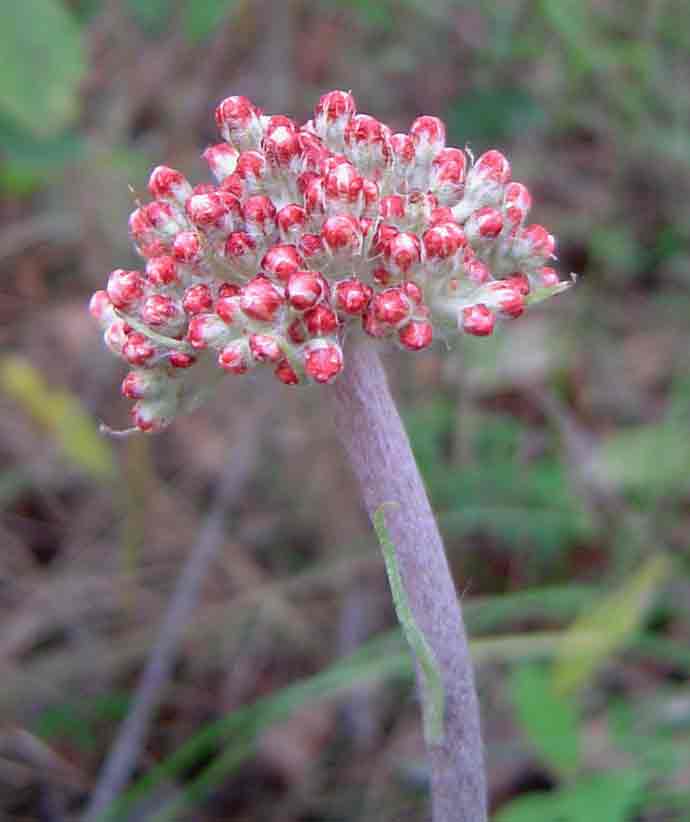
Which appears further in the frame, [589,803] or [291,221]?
Result: [589,803]

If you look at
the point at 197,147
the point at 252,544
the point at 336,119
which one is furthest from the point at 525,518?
the point at 197,147

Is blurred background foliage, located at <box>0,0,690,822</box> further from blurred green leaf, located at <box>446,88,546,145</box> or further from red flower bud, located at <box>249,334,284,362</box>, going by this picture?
red flower bud, located at <box>249,334,284,362</box>

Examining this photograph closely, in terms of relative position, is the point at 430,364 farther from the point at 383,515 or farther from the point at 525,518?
the point at 383,515

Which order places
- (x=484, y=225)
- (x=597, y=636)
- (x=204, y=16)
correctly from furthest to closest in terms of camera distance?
1. (x=204, y=16)
2. (x=597, y=636)
3. (x=484, y=225)

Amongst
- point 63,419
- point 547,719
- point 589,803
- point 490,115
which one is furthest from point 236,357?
point 490,115

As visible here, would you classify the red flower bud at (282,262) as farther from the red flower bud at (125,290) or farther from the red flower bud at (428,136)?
the red flower bud at (428,136)

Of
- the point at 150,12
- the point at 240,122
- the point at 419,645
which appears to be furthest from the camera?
the point at 150,12

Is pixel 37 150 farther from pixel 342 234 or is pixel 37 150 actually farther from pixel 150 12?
pixel 342 234
